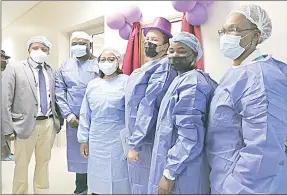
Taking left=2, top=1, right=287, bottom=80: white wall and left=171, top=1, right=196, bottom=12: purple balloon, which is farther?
left=171, top=1, right=196, bottom=12: purple balloon

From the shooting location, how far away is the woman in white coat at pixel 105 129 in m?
1.03

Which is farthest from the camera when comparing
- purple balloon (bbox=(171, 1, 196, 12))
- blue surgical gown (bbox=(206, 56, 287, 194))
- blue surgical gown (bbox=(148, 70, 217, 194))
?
purple balloon (bbox=(171, 1, 196, 12))

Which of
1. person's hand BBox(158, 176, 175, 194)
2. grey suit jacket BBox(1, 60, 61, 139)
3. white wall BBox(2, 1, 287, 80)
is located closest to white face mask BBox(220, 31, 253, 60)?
white wall BBox(2, 1, 287, 80)

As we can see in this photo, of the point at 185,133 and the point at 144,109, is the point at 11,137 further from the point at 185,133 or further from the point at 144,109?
the point at 185,133

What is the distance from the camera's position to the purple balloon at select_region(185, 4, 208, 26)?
3.84ft

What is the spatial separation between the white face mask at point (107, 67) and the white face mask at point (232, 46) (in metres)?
0.44

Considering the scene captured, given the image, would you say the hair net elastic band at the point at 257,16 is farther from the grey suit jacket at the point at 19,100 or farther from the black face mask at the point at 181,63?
the grey suit jacket at the point at 19,100

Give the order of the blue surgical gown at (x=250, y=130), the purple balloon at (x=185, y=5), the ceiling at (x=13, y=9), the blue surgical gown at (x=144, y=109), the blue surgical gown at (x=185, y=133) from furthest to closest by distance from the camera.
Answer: the purple balloon at (x=185, y=5), the ceiling at (x=13, y=9), the blue surgical gown at (x=144, y=109), the blue surgical gown at (x=185, y=133), the blue surgical gown at (x=250, y=130)

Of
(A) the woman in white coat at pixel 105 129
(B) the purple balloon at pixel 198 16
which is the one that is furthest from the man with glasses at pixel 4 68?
(B) the purple balloon at pixel 198 16

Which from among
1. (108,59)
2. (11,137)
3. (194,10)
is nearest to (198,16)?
(194,10)

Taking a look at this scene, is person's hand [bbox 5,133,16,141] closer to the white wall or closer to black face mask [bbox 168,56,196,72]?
the white wall

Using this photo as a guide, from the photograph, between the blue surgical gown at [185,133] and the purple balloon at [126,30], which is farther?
the purple balloon at [126,30]

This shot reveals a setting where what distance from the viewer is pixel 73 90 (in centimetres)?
101

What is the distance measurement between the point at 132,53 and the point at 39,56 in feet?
1.36
